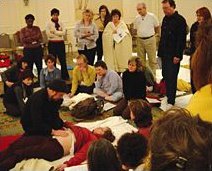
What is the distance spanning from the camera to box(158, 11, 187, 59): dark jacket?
5.11 m

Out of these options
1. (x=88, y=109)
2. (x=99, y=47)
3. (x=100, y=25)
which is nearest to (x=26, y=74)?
(x=88, y=109)

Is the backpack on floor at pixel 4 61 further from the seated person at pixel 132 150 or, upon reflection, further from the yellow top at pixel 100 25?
the seated person at pixel 132 150

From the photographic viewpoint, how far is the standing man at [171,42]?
5121mm

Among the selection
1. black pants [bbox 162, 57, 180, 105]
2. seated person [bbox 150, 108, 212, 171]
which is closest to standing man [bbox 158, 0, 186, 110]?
black pants [bbox 162, 57, 180, 105]

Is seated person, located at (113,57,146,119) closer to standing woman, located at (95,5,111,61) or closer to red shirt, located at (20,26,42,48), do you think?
standing woman, located at (95,5,111,61)

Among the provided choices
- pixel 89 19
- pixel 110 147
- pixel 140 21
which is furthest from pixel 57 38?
pixel 110 147

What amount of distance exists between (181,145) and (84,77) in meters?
5.27

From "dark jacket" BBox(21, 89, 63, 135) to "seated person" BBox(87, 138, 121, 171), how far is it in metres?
1.36

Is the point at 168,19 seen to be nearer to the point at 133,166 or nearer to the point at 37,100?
the point at 37,100

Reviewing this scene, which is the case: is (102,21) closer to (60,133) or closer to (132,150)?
(60,133)

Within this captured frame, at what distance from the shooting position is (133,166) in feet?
8.36

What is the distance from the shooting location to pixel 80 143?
3.98 m

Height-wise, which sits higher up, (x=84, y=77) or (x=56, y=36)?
(x=56, y=36)

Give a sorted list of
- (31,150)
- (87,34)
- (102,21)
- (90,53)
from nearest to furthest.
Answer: (31,150) → (87,34) → (90,53) → (102,21)
